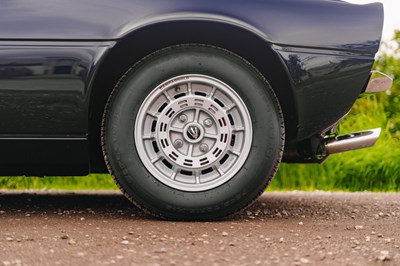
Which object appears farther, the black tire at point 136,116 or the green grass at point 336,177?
the green grass at point 336,177

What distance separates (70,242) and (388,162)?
4730 mm

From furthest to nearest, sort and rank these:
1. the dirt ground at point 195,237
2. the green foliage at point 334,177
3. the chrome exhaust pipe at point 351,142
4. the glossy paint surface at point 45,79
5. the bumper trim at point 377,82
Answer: the green foliage at point 334,177
the chrome exhaust pipe at point 351,142
the bumper trim at point 377,82
the glossy paint surface at point 45,79
the dirt ground at point 195,237

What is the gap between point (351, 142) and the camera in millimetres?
3611

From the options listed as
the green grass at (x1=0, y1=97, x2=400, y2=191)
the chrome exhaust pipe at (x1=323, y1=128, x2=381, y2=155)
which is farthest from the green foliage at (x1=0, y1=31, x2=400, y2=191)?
the chrome exhaust pipe at (x1=323, y1=128, x2=381, y2=155)

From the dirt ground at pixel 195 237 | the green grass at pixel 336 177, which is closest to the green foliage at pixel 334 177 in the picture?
the green grass at pixel 336 177

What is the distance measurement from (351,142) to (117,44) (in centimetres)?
137

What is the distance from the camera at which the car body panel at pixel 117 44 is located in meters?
3.25

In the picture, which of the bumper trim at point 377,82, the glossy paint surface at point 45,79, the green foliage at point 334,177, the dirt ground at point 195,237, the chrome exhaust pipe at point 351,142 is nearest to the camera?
the dirt ground at point 195,237

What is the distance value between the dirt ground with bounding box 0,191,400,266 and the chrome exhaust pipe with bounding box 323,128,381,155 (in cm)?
41

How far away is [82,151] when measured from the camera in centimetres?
335

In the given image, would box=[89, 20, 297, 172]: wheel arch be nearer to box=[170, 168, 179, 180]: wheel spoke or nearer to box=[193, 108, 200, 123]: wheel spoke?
box=[193, 108, 200, 123]: wheel spoke

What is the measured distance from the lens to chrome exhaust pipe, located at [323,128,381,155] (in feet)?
11.8

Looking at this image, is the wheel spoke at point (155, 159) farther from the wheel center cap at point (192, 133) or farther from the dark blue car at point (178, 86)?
the wheel center cap at point (192, 133)

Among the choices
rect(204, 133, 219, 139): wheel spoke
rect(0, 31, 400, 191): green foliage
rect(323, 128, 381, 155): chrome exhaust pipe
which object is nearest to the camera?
rect(204, 133, 219, 139): wheel spoke
